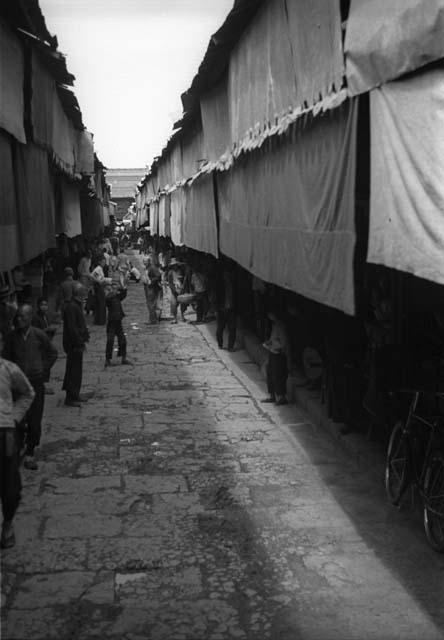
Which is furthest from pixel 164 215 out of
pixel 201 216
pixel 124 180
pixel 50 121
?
pixel 124 180

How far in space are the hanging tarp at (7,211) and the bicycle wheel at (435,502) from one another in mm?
4958

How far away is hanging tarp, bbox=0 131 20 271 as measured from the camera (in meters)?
8.81

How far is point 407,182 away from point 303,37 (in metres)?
3.28

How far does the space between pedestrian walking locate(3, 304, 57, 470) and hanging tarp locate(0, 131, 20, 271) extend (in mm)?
690

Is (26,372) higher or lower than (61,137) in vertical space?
lower

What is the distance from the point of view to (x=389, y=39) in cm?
523

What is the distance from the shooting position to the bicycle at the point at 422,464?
21.1ft

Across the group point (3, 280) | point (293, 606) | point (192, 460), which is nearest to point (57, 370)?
point (3, 280)

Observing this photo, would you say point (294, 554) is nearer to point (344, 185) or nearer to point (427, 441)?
point (427, 441)

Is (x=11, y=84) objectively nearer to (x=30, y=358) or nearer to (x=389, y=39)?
(x=30, y=358)

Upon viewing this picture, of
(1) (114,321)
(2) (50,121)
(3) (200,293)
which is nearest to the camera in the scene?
(2) (50,121)

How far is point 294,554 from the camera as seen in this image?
6445 mm

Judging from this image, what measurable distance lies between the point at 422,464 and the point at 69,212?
13.9m

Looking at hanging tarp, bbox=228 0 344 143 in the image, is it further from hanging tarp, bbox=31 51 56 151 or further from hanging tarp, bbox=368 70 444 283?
hanging tarp, bbox=31 51 56 151
